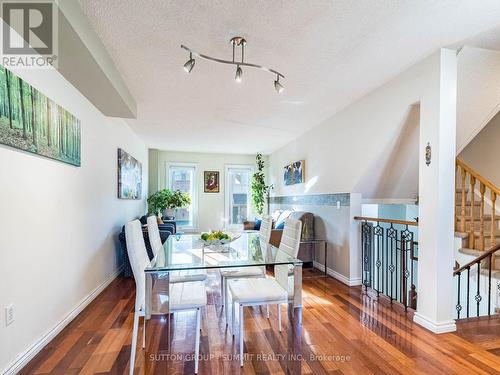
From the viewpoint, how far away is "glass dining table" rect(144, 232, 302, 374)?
1817 millimetres

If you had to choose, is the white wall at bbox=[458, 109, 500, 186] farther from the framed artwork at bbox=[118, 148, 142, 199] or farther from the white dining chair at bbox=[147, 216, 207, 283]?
the framed artwork at bbox=[118, 148, 142, 199]

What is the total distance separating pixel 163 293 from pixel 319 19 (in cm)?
222

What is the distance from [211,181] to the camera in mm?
7238

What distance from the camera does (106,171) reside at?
3.57m

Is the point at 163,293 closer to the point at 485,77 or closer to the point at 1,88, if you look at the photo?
the point at 1,88

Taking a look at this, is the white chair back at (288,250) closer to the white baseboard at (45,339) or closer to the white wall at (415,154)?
the white wall at (415,154)

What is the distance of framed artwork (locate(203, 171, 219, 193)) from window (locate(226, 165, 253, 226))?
1.01ft

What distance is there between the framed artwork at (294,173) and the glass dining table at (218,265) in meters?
2.69

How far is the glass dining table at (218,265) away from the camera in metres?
→ 1.82

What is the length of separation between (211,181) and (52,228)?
504 centimetres

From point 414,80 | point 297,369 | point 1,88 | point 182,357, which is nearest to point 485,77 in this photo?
point 414,80

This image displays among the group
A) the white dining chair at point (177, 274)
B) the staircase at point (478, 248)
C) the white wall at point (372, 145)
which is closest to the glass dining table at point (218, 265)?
the white dining chair at point (177, 274)

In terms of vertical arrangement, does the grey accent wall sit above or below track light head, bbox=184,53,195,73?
below

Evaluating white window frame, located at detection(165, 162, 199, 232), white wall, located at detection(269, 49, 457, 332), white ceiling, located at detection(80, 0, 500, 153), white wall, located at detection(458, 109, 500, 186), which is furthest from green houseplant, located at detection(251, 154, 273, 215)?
white wall, located at detection(458, 109, 500, 186)
